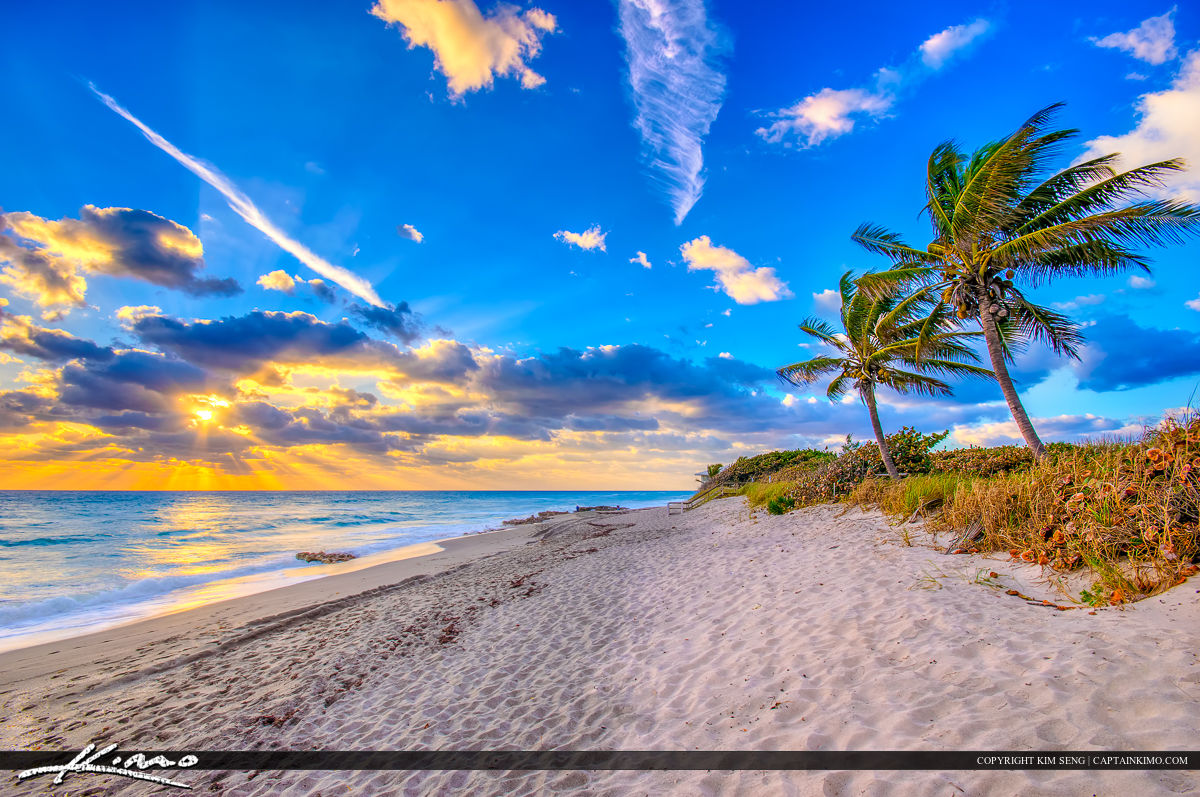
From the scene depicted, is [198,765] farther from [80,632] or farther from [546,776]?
[80,632]

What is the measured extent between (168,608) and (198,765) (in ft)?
33.3

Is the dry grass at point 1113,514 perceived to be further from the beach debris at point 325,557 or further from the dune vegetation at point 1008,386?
the beach debris at point 325,557

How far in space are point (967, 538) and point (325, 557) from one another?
22.1 metres

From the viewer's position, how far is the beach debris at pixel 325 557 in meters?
19.2

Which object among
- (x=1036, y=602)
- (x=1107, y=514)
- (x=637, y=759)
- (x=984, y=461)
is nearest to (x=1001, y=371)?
(x=984, y=461)

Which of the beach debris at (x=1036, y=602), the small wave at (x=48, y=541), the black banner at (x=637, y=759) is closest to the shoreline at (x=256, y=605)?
the black banner at (x=637, y=759)

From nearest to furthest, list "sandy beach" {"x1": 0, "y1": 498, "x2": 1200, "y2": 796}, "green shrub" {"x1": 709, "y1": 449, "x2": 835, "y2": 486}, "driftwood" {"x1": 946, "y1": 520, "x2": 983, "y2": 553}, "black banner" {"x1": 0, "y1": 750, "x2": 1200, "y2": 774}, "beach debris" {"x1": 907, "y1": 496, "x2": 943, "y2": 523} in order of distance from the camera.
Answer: "black banner" {"x1": 0, "y1": 750, "x2": 1200, "y2": 774} → "sandy beach" {"x1": 0, "y1": 498, "x2": 1200, "y2": 796} → "driftwood" {"x1": 946, "y1": 520, "x2": 983, "y2": 553} → "beach debris" {"x1": 907, "y1": 496, "x2": 943, "y2": 523} → "green shrub" {"x1": 709, "y1": 449, "x2": 835, "y2": 486}

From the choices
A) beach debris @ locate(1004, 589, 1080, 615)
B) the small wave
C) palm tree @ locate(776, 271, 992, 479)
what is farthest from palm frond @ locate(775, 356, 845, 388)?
the small wave

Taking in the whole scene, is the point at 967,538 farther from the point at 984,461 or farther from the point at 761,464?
the point at 761,464

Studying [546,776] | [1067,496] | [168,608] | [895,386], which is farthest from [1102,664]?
[168,608]

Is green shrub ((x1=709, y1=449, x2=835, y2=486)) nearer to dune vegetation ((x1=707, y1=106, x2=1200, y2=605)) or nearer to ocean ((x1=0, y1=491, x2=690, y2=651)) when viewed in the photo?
dune vegetation ((x1=707, y1=106, x2=1200, y2=605))

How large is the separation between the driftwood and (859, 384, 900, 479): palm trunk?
7036mm

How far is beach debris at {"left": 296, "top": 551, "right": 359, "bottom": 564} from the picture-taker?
19.2 metres

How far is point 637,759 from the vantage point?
3730 millimetres
